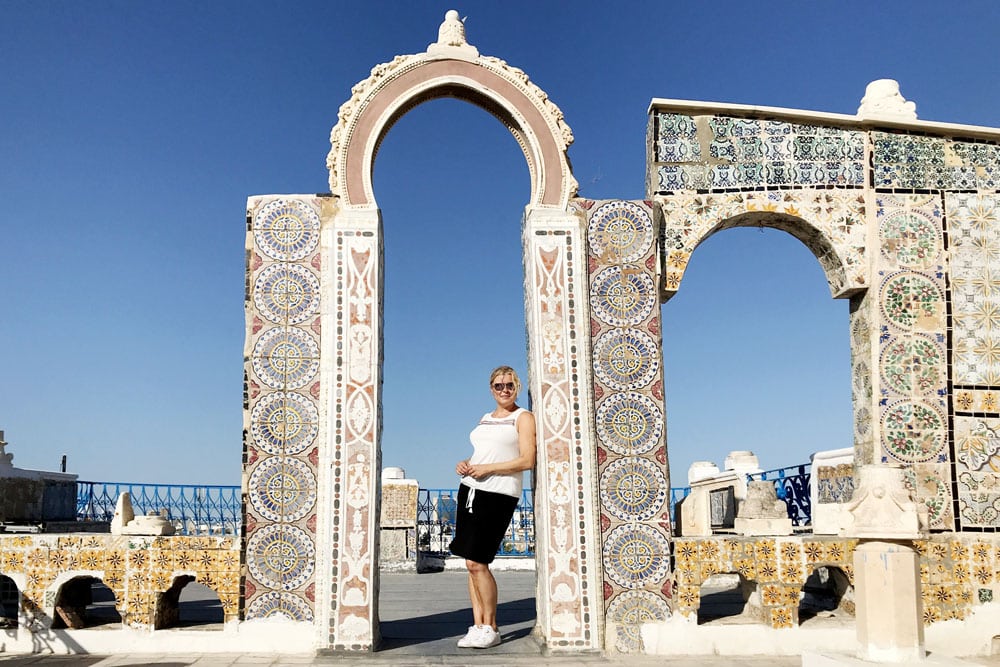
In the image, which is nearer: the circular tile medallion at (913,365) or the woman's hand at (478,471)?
the woman's hand at (478,471)

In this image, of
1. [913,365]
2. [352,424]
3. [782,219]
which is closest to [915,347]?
[913,365]

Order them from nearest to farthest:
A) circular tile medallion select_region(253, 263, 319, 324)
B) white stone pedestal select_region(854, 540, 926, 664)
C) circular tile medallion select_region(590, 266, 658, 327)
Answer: white stone pedestal select_region(854, 540, 926, 664) → circular tile medallion select_region(253, 263, 319, 324) → circular tile medallion select_region(590, 266, 658, 327)

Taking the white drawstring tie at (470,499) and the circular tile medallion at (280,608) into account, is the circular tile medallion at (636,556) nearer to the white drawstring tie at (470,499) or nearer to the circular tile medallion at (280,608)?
the white drawstring tie at (470,499)

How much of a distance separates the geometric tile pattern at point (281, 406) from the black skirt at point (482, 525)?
3.63 feet

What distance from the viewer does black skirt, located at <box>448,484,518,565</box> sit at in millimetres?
6309

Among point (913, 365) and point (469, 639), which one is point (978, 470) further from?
point (469, 639)

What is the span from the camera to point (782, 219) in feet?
24.0

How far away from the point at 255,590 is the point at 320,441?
1172mm

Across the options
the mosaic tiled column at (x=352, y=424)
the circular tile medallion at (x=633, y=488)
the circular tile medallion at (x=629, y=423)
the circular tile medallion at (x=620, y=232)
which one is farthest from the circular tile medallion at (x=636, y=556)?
the circular tile medallion at (x=620, y=232)

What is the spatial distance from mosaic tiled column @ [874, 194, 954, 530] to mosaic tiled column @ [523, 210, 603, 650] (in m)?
2.49

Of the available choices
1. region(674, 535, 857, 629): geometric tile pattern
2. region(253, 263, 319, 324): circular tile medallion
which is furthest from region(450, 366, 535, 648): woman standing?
region(253, 263, 319, 324): circular tile medallion

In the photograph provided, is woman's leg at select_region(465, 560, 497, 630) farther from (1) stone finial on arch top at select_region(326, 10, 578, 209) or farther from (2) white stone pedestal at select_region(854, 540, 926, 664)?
(1) stone finial on arch top at select_region(326, 10, 578, 209)

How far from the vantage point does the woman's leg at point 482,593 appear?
6.30 meters

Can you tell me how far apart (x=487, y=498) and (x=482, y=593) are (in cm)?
69
